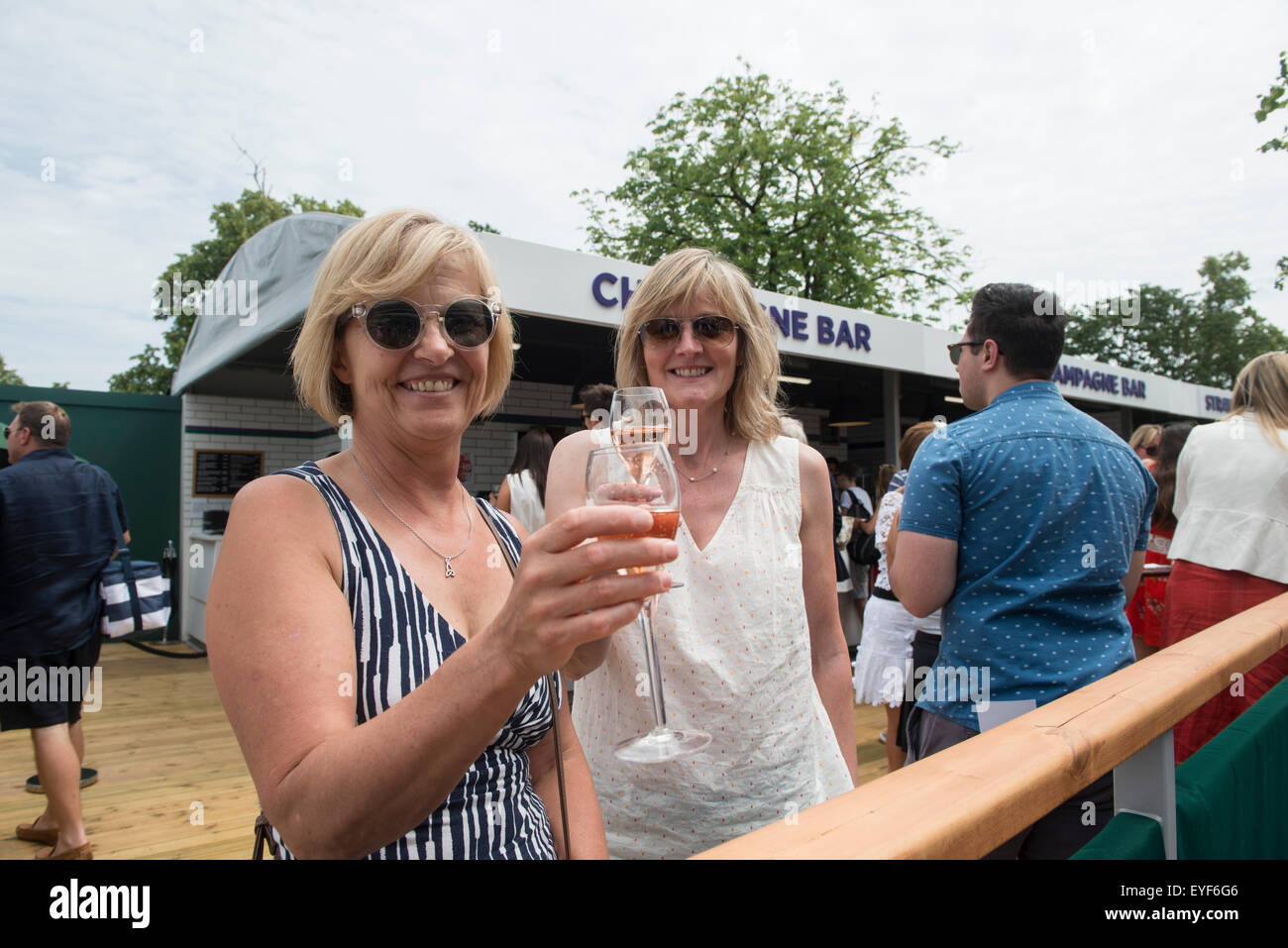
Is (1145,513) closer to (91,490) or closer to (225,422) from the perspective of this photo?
(91,490)

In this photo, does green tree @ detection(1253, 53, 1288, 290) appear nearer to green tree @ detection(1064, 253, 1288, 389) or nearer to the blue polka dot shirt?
the blue polka dot shirt

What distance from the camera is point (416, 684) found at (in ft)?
3.64

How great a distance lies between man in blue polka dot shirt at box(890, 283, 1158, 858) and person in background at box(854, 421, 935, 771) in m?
2.21

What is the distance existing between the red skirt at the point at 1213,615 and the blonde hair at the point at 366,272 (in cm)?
271

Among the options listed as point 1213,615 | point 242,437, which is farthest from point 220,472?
point 1213,615

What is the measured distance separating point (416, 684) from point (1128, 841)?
110 centimetres

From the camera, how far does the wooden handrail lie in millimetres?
729

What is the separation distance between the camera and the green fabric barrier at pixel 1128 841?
120cm

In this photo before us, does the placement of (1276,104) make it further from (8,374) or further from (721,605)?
(8,374)

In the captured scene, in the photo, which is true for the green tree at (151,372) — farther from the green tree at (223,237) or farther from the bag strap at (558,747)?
the bag strap at (558,747)

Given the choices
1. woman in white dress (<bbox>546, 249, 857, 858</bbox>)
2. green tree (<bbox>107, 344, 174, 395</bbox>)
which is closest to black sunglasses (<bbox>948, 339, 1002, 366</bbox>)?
woman in white dress (<bbox>546, 249, 857, 858</bbox>)

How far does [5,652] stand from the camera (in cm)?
407
